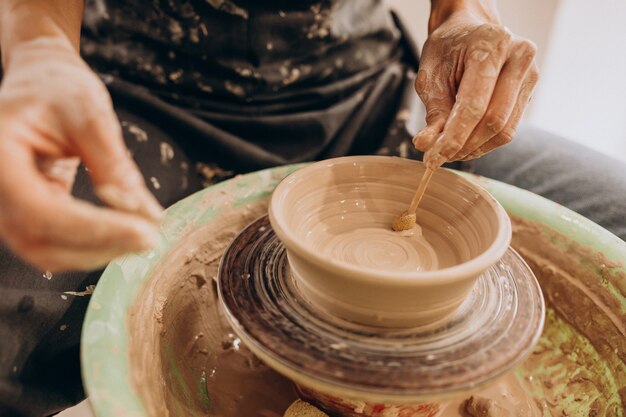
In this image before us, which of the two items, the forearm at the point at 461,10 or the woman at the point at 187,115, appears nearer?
the woman at the point at 187,115

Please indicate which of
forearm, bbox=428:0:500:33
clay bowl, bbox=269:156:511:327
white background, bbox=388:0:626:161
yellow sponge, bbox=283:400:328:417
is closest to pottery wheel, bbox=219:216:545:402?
clay bowl, bbox=269:156:511:327

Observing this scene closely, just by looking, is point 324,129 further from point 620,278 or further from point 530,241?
point 620,278

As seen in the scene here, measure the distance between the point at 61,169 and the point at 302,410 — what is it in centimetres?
58

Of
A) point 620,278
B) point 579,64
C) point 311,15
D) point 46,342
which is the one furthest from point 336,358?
point 579,64

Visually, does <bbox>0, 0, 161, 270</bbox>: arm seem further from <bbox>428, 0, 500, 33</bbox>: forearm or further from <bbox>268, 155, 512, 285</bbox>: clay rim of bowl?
<bbox>428, 0, 500, 33</bbox>: forearm

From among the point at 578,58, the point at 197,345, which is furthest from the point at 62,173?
the point at 578,58

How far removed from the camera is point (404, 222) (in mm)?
986

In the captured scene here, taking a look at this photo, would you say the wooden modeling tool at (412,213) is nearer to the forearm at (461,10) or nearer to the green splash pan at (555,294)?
the green splash pan at (555,294)

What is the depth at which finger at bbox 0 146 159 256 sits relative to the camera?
544mm

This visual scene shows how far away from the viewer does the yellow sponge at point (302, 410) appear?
918 mm

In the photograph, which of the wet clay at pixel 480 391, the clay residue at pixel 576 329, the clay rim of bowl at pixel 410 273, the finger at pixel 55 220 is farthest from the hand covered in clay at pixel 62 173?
the clay residue at pixel 576 329

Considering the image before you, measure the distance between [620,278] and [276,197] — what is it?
715mm

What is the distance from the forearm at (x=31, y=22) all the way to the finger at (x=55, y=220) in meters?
0.30

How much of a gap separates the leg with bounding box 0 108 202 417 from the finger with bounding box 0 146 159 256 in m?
0.42
